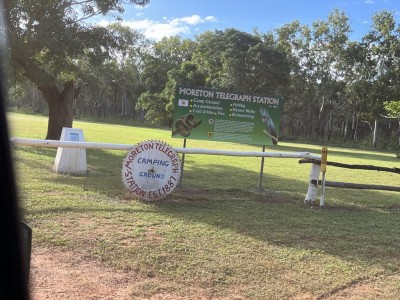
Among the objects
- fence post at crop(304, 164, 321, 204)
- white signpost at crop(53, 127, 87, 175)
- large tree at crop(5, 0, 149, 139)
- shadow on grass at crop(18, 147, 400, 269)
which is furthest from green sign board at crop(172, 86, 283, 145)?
large tree at crop(5, 0, 149, 139)

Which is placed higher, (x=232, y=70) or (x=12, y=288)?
(x=232, y=70)

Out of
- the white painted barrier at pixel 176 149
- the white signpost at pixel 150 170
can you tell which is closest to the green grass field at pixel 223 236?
the white signpost at pixel 150 170

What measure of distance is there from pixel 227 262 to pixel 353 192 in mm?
6820

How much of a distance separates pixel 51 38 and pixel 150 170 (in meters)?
9.47

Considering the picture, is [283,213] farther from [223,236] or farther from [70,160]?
[70,160]

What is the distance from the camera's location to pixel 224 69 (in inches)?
1631

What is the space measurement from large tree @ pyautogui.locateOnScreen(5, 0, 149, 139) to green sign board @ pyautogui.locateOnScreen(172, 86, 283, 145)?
7.90 m

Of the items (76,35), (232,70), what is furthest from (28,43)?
(232,70)

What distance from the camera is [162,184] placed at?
24.8 feet

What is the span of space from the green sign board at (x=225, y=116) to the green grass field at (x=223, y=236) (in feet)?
3.73

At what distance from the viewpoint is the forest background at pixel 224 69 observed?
51.6ft

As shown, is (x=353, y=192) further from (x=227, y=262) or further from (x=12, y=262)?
(x=12, y=262)

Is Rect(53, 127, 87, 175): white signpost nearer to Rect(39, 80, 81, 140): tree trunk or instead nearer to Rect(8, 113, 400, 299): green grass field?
Rect(8, 113, 400, 299): green grass field

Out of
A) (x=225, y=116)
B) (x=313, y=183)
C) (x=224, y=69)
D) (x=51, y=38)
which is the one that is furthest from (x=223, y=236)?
(x=224, y=69)
